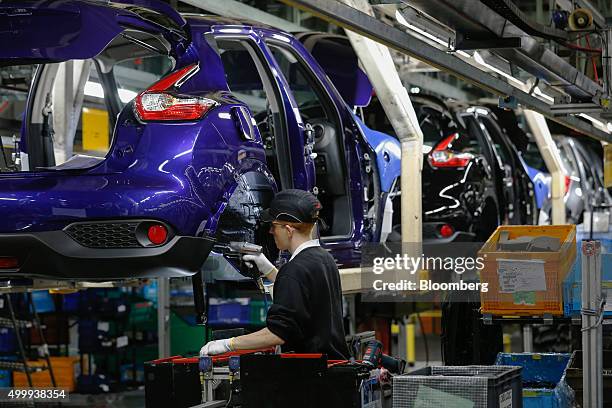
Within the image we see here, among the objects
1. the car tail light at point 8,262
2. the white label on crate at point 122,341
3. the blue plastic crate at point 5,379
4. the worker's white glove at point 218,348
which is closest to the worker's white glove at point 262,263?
the worker's white glove at point 218,348

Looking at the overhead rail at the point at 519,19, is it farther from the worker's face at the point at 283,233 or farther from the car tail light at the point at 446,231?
the car tail light at the point at 446,231

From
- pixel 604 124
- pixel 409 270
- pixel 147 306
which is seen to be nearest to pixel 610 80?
pixel 409 270

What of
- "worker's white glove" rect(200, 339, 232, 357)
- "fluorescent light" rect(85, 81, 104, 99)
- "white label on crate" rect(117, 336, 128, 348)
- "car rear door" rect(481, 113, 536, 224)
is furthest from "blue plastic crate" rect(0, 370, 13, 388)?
"worker's white glove" rect(200, 339, 232, 357)

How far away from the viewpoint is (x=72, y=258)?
4.56 metres

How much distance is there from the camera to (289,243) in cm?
459

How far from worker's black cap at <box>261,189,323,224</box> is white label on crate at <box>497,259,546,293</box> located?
6.99ft

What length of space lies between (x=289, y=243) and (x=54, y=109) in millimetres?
2363

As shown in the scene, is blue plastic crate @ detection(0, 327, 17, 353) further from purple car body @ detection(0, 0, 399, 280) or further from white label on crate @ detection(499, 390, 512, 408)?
white label on crate @ detection(499, 390, 512, 408)

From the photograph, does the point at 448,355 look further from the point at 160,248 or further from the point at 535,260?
the point at 160,248

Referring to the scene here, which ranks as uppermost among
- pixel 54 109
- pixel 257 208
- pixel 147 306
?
pixel 54 109

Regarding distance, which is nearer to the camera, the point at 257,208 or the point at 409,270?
the point at 257,208

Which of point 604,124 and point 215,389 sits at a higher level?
point 604,124

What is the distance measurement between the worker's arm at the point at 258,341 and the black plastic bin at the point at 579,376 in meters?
2.65

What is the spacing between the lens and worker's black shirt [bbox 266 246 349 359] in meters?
4.30
